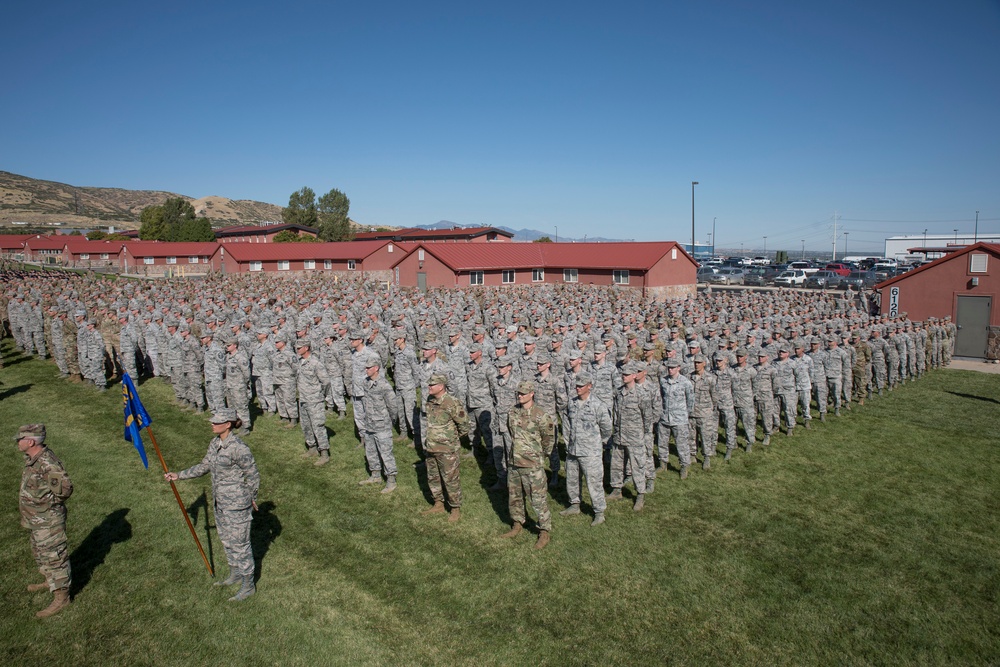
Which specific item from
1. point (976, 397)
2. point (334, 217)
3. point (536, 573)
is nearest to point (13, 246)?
point (334, 217)

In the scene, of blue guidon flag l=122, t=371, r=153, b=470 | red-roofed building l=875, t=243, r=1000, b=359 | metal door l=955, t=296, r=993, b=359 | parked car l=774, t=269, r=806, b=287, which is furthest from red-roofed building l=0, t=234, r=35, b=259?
metal door l=955, t=296, r=993, b=359

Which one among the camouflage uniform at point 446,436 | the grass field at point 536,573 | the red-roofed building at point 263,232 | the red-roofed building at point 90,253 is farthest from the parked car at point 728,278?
the red-roofed building at point 90,253

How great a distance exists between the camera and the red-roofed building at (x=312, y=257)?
5441 centimetres

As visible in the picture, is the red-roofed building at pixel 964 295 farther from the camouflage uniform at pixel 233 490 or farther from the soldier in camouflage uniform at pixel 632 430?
the camouflage uniform at pixel 233 490

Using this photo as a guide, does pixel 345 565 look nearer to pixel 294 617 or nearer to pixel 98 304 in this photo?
pixel 294 617

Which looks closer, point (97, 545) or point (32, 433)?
point (32, 433)

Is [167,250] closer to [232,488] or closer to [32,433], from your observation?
[32,433]

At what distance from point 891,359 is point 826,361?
4.32 meters

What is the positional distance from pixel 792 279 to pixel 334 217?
6779 cm

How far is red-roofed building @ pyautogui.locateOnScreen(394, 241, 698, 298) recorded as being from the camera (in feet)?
133

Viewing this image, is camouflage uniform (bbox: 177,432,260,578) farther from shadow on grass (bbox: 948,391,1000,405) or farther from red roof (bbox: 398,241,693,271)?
red roof (bbox: 398,241,693,271)

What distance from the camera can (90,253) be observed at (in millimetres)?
67875

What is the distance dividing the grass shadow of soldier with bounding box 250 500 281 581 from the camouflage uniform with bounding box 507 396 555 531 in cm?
357

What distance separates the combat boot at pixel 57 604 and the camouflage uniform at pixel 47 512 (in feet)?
0.19
